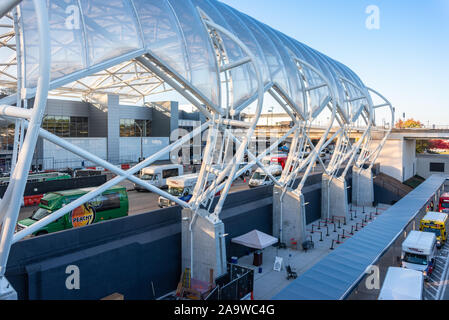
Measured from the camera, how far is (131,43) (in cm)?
1214

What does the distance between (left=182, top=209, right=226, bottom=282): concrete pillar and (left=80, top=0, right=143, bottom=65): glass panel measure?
7984mm

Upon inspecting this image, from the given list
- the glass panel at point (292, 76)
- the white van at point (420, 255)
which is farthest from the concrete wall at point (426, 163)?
the glass panel at point (292, 76)

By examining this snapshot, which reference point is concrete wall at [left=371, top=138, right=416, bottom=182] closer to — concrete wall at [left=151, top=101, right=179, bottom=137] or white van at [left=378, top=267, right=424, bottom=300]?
concrete wall at [left=151, top=101, right=179, bottom=137]

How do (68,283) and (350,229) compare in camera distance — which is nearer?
(68,283)

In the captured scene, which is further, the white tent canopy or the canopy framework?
the white tent canopy

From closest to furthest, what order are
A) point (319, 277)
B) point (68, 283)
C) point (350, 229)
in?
point (68, 283), point (319, 277), point (350, 229)

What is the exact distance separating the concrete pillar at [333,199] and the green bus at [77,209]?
18335mm

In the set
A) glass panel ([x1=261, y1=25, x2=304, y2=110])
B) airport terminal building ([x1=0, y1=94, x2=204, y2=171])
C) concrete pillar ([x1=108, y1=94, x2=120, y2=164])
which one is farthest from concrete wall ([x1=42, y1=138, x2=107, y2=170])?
glass panel ([x1=261, y1=25, x2=304, y2=110])

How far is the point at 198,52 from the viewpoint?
14.8 metres

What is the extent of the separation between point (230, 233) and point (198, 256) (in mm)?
3990

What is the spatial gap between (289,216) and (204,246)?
941 centimetres

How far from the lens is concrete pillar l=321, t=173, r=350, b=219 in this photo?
3092 centimetres
